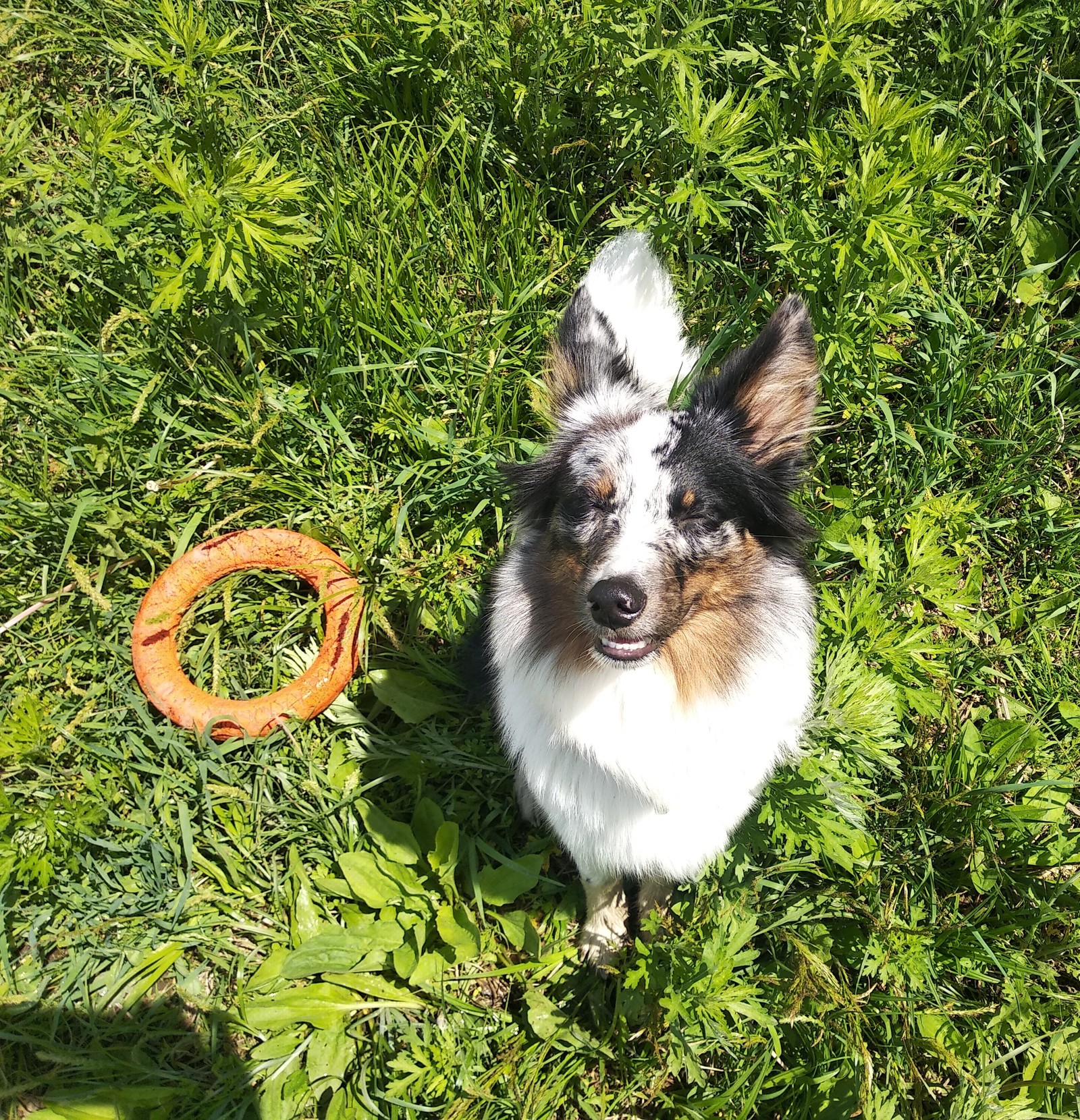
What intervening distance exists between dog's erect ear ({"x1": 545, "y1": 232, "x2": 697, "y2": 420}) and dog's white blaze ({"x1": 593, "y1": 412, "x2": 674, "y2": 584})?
30cm

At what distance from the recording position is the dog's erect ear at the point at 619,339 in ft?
8.54

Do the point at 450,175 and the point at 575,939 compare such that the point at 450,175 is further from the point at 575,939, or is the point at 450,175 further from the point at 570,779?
the point at 575,939

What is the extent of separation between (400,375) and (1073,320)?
2.69 meters

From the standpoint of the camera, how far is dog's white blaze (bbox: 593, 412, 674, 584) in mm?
2152

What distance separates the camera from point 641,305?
2768 mm

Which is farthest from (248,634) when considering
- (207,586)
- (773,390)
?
(773,390)

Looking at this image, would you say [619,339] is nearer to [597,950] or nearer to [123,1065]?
[597,950]

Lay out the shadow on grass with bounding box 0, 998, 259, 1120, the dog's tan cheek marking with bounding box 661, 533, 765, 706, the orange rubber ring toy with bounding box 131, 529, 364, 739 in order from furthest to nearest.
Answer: the orange rubber ring toy with bounding box 131, 529, 364, 739, the shadow on grass with bounding box 0, 998, 259, 1120, the dog's tan cheek marking with bounding box 661, 533, 765, 706

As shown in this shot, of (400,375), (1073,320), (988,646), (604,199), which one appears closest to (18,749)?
(400,375)

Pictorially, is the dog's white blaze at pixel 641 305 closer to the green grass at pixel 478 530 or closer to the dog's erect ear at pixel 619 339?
the dog's erect ear at pixel 619 339

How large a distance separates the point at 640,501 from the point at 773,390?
484 mm

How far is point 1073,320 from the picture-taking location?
3.29 metres

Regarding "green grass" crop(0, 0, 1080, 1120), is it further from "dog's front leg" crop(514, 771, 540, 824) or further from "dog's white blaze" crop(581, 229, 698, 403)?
"dog's white blaze" crop(581, 229, 698, 403)

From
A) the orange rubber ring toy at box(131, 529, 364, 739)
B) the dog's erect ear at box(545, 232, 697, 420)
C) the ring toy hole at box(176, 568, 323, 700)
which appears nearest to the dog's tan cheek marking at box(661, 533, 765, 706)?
the dog's erect ear at box(545, 232, 697, 420)
